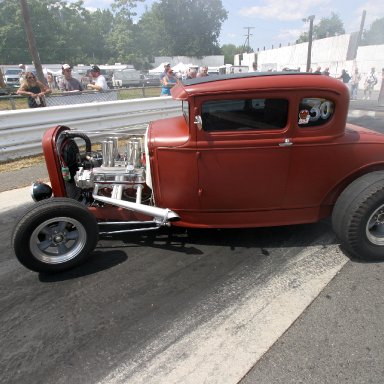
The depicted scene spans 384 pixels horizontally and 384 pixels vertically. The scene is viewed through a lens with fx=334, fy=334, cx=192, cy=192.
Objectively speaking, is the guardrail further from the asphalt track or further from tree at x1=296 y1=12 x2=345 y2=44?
tree at x1=296 y1=12 x2=345 y2=44

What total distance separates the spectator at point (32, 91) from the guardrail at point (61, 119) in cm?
90

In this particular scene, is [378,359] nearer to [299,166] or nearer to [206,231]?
[299,166]

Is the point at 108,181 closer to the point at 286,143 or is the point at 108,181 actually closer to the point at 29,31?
the point at 286,143

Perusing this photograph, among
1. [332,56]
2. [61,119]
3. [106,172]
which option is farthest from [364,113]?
[332,56]

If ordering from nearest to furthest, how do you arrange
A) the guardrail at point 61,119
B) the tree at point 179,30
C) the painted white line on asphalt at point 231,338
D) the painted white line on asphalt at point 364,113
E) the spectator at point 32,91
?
the painted white line on asphalt at point 231,338
the guardrail at point 61,119
the spectator at point 32,91
the painted white line on asphalt at point 364,113
the tree at point 179,30

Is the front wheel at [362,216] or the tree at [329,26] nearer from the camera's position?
the front wheel at [362,216]

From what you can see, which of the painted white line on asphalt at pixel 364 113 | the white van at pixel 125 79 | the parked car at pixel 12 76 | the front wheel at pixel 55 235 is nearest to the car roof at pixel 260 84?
the front wheel at pixel 55 235

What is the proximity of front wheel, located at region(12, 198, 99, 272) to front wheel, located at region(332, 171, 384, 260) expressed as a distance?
89.3 inches

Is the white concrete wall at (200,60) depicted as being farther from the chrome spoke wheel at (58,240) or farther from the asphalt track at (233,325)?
the asphalt track at (233,325)

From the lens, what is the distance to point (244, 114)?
2941 mm

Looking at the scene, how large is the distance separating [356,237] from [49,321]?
268 centimetres

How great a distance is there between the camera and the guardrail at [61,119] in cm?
→ 638

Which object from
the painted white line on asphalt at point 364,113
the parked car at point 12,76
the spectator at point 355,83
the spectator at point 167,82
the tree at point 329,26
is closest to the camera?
the spectator at point 167,82

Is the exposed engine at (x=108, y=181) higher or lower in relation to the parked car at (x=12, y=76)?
higher
